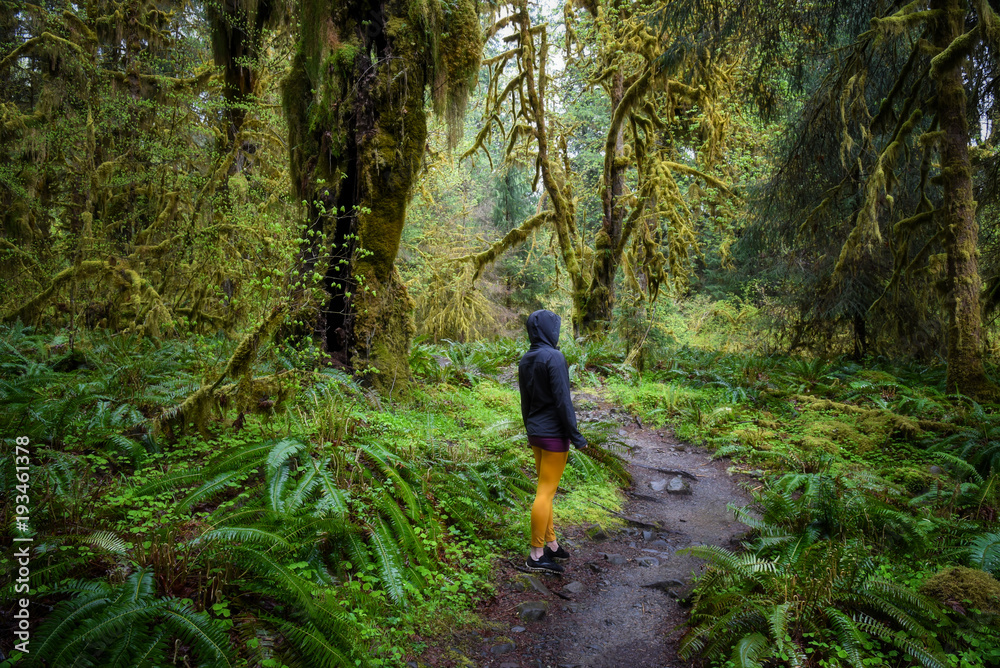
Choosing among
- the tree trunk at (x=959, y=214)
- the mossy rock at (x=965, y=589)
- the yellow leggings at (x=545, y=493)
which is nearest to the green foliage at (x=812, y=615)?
the mossy rock at (x=965, y=589)

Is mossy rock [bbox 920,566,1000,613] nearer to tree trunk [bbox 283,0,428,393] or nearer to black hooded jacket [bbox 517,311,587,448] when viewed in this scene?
black hooded jacket [bbox 517,311,587,448]

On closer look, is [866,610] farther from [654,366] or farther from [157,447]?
[654,366]

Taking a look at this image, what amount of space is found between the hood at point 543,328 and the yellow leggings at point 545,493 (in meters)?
0.90

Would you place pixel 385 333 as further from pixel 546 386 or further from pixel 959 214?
pixel 959 214

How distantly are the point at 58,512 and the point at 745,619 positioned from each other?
3.91m

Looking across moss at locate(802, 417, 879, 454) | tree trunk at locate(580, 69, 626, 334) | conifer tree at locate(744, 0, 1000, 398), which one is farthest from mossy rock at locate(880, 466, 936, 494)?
tree trunk at locate(580, 69, 626, 334)

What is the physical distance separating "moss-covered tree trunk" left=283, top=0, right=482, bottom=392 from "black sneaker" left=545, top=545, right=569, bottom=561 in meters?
2.98

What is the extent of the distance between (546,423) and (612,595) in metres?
1.38

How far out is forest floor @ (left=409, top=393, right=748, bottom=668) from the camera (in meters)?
3.08

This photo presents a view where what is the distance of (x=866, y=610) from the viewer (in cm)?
291

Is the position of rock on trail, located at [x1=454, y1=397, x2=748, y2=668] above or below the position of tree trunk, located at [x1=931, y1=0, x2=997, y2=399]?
below

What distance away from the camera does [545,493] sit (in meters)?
4.02

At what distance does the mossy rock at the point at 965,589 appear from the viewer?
279cm

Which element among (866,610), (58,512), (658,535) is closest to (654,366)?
(658,535)
